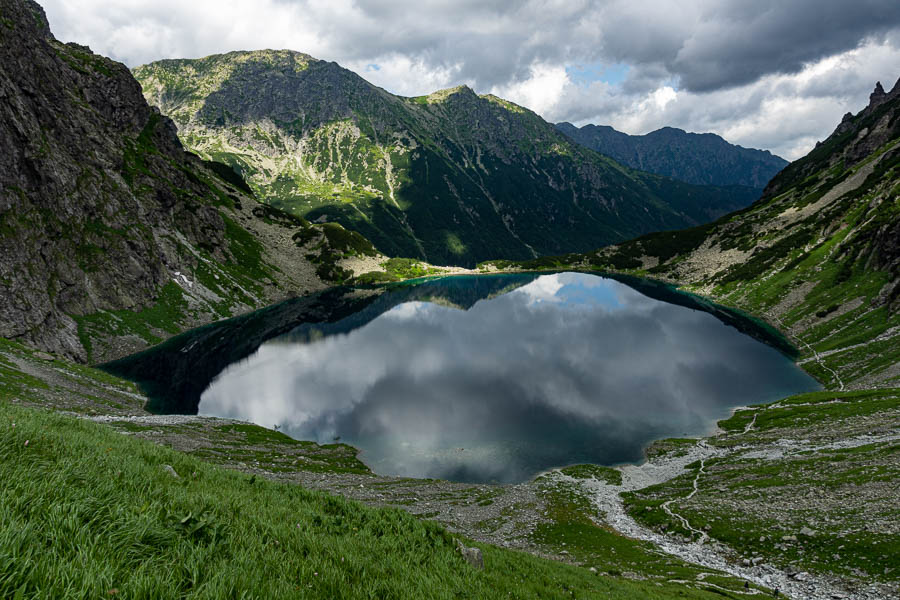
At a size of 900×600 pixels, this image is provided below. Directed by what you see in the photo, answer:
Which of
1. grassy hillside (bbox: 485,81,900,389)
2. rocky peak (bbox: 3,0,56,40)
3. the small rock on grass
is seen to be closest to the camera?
the small rock on grass

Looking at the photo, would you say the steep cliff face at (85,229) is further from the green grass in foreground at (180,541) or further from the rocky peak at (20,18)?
the green grass in foreground at (180,541)

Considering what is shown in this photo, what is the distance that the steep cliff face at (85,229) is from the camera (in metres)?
95.9

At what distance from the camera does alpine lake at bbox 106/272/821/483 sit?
207 ft

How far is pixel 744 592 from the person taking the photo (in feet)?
82.1

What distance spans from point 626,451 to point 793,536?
31.1m

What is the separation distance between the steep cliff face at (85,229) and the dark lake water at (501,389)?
3812 cm

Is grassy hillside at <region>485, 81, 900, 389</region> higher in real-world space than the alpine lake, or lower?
higher

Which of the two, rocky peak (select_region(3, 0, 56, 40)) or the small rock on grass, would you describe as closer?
the small rock on grass

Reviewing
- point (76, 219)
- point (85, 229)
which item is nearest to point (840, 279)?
point (85, 229)

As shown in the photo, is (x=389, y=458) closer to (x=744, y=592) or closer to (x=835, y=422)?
(x=744, y=592)

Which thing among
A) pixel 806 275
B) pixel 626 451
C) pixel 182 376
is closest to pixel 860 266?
pixel 806 275

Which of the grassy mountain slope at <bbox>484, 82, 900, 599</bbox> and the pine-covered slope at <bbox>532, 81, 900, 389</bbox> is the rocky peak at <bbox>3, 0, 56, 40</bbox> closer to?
the grassy mountain slope at <bbox>484, 82, 900, 599</bbox>

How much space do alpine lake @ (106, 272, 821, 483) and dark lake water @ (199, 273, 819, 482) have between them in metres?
0.32

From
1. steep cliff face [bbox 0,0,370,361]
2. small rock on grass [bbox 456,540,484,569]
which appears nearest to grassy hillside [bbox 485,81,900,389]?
small rock on grass [bbox 456,540,484,569]
